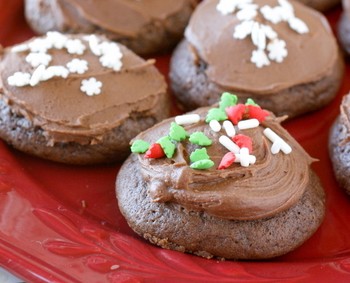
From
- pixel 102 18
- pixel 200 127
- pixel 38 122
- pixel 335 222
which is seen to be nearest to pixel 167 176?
pixel 200 127

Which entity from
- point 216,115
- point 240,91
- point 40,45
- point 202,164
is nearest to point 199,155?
point 202,164

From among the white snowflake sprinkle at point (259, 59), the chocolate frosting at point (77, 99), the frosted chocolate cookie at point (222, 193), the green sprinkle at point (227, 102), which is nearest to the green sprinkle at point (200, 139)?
the frosted chocolate cookie at point (222, 193)

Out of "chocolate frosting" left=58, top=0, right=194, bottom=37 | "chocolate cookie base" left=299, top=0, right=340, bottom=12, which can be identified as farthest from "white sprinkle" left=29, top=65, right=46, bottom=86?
"chocolate cookie base" left=299, top=0, right=340, bottom=12

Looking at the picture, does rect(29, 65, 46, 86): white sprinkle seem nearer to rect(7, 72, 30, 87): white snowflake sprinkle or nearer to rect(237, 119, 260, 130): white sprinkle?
rect(7, 72, 30, 87): white snowflake sprinkle

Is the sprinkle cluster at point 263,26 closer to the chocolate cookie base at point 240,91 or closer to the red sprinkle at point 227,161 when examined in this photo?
the chocolate cookie base at point 240,91

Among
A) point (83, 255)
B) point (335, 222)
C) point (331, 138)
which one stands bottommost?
point (335, 222)

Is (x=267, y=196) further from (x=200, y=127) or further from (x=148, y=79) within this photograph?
(x=148, y=79)
